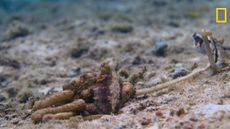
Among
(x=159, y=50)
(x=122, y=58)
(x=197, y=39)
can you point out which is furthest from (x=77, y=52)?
(x=197, y=39)

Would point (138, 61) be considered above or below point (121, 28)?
below

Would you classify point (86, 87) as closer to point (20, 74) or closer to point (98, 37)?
point (20, 74)

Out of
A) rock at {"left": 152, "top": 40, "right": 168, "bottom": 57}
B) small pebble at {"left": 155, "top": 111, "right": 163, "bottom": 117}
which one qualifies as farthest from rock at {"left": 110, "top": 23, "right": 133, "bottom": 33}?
small pebble at {"left": 155, "top": 111, "right": 163, "bottom": 117}

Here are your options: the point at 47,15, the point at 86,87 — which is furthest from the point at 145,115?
the point at 47,15

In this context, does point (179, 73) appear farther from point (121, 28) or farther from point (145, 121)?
point (121, 28)

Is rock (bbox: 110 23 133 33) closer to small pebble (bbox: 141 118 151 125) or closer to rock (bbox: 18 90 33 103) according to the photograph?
rock (bbox: 18 90 33 103)

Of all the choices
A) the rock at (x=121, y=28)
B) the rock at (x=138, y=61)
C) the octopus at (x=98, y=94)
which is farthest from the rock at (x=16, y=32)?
the octopus at (x=98, y=94)
